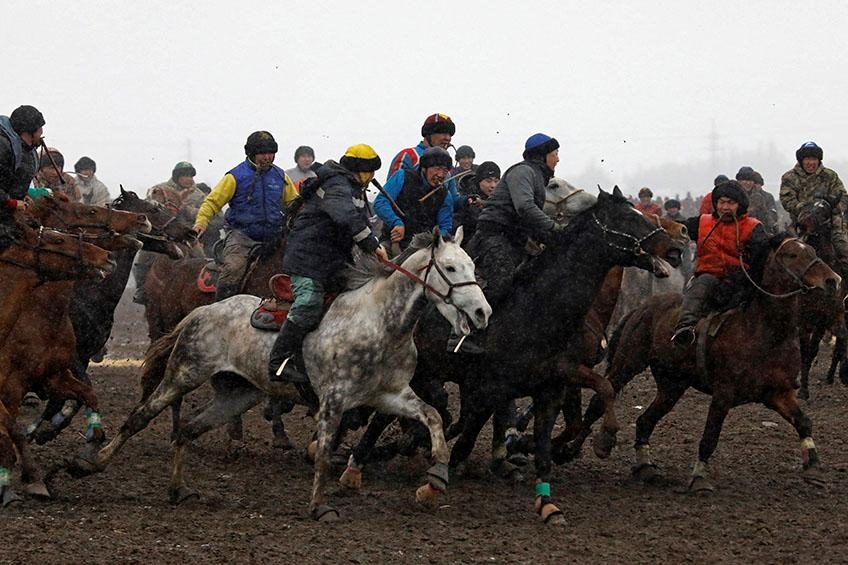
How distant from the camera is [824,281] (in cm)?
998

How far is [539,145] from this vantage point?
1073cm

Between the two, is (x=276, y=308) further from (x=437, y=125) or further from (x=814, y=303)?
(x=814, y=303)

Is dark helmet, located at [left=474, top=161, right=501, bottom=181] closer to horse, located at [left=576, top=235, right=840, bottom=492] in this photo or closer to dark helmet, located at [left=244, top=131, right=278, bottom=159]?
dark helmet, located at [left=244, top=131, right=278, bottom=159]

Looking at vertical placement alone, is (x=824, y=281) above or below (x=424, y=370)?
above

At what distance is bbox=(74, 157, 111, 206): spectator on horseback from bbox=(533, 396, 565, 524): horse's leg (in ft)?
38.2

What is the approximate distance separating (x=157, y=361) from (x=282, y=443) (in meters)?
2.20

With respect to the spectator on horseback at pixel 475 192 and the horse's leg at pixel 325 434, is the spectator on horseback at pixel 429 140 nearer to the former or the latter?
the spectator on horseback at pixel 475 192

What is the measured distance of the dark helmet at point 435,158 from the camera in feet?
37.3

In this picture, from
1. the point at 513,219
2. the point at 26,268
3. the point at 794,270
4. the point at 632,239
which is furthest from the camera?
the point at 513,219

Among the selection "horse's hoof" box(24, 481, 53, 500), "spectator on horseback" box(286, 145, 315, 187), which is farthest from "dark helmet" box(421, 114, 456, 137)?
"spectator on horseback" box(286, 145, 315, 187)

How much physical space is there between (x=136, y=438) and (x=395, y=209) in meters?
3.60

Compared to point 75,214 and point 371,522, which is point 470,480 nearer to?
point 371,522

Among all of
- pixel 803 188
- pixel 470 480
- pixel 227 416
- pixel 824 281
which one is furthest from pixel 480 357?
pixel 803 188

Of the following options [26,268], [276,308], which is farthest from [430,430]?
[26,268]
